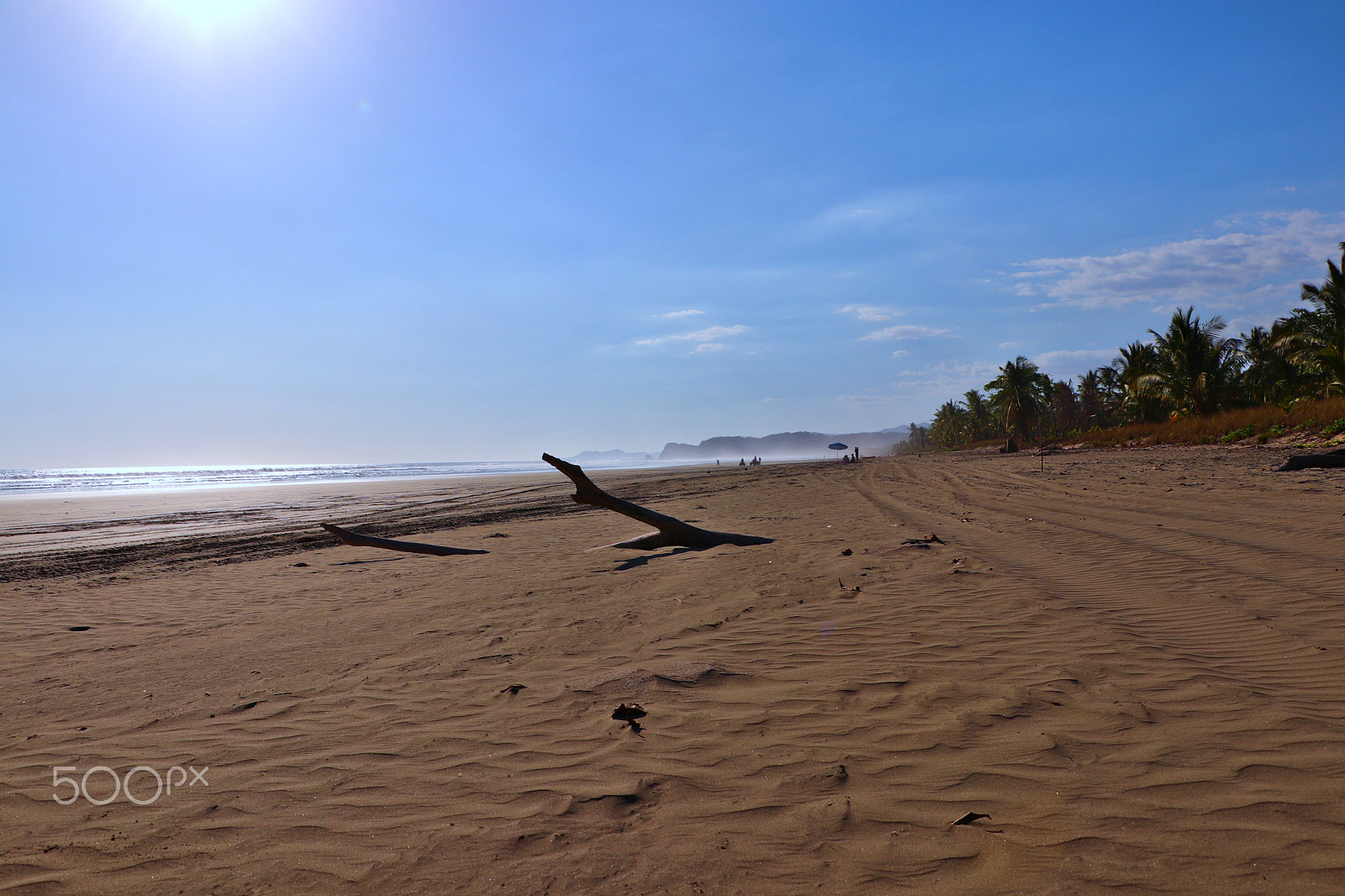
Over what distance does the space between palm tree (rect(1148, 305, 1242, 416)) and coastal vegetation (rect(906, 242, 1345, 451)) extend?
5 centimetres

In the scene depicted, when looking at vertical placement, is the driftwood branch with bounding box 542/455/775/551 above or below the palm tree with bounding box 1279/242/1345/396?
below

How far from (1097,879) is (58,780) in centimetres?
494

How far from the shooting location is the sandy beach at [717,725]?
2.41 m

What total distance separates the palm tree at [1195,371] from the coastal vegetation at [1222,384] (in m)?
0.05

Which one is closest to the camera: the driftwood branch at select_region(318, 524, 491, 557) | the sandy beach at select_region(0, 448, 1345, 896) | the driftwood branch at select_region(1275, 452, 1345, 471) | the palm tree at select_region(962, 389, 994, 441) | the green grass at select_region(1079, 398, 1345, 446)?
the sandy beach at select_region(0, 448, 1345, 896)

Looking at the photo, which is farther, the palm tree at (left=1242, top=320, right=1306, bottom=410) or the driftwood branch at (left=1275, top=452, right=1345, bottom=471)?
the palm tree at (left=1242, top=320, right=1306, bottom=410)

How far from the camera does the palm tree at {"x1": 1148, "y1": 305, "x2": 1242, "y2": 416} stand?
128ft

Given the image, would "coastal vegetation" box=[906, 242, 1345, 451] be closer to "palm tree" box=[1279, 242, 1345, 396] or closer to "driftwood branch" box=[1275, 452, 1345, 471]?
"palm tree" box=[1279, 242, 1345, 396]

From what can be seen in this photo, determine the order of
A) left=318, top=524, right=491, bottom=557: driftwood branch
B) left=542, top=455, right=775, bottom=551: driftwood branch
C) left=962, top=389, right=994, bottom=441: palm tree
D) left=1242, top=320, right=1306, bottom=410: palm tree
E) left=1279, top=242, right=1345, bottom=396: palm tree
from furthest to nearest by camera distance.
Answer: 1. left=962, top=389, right=994, bottom=441: palm tree
2. left=1242, top=320, right=1306, bottom=410: palm tree
3. left=1279, top=242, right=1345, bottom=396: palm tree
4. left=318, top=524, right=491, bottom=557: driftwood branch
5. left=542, top=455, right=775, bottom=551: driftwood branch

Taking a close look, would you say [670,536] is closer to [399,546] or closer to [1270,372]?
[399,546]

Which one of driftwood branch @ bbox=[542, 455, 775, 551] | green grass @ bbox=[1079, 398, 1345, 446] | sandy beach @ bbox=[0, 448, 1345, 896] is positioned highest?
green grass @ bbox=[1079, 398, 1345, 446]

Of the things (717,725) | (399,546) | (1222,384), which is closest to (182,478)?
(399,546)

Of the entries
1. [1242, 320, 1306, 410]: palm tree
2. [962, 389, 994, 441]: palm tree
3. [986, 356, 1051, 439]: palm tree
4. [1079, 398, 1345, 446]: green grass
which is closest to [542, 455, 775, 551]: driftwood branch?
[1079, 398, 1345, 446]: green grass

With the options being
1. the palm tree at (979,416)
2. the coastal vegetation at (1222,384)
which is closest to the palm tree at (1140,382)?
the coastal vegetation at (1222,384)
